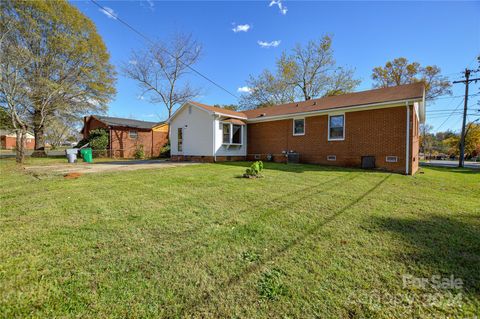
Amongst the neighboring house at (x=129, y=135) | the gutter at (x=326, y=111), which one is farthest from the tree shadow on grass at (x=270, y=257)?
the neighboring house at (x=129, y=135)

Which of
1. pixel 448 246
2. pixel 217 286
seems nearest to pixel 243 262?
pixel 217 286

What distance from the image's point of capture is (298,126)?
42.3 ft

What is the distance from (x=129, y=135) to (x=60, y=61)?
7.58m

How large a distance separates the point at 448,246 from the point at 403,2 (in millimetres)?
11746

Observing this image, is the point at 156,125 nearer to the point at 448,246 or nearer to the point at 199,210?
the point at 199,210

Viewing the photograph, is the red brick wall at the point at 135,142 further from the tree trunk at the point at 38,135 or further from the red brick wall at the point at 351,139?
the red brick wall at the point at 351,139

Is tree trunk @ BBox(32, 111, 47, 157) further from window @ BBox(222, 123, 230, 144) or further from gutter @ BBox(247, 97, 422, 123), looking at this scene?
gutter @ BBox(247, 97, 422, 123)

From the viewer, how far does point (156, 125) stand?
21.0 m

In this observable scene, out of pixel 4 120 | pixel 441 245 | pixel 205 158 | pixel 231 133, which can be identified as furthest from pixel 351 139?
pixel 4 120

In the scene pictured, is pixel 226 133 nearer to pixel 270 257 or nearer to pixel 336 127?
pixel 336 127

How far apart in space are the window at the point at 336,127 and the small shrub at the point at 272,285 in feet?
34.6

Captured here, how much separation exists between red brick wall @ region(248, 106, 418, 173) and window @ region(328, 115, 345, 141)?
0.17 metres

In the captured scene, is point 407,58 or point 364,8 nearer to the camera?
point 364,8

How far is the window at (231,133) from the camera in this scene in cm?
1366
